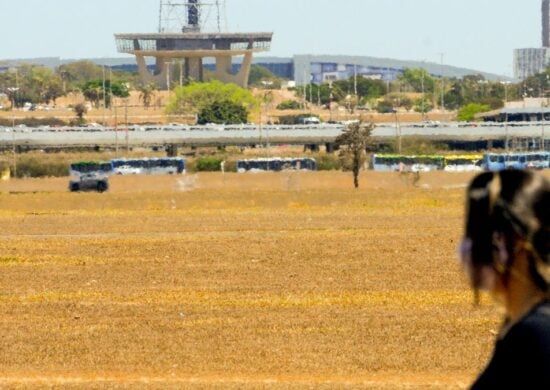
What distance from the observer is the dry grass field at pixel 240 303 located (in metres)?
17.7

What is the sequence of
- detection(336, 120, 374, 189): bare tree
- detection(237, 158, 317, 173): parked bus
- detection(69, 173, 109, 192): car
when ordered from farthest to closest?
1. detection(237, 158, 317, 173): parked bus
2. detection(336, 120, 374, 189): bare tree
3. detection(69, 173, 109, 192): car

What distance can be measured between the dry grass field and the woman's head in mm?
5577

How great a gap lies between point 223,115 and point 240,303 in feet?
508

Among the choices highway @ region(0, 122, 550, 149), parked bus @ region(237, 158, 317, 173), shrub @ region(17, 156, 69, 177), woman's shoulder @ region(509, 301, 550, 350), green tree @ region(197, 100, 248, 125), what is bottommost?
shrub @ region(17, 156, 69, 177)

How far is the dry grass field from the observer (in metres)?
17.7

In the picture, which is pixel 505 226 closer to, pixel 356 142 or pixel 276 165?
pixel 356 142

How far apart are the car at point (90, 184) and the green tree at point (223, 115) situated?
95150mm

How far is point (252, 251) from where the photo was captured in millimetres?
36656

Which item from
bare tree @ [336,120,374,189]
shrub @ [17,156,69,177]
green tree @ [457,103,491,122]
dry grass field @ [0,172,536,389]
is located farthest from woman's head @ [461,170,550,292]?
green tree @ [457,103,491,122]

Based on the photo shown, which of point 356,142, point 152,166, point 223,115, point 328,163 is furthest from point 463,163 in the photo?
point 223,115

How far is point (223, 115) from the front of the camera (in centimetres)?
17912

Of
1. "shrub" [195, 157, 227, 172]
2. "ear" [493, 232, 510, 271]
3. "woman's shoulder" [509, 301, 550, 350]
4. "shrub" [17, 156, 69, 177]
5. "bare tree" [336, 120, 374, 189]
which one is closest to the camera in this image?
"woman's shoulder" [509, 301, 550, 350]

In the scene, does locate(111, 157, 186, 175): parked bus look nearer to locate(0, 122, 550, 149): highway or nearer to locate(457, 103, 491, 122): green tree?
locate(0, 122, 550, 149): highway

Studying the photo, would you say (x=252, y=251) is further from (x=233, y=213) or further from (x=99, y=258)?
(x=233, y=213)
